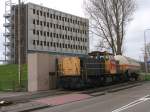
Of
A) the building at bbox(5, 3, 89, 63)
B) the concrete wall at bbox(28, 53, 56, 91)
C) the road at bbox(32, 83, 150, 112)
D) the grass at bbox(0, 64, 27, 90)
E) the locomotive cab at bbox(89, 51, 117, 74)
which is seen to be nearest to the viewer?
the road at bbox(32, 83, 150, 112)

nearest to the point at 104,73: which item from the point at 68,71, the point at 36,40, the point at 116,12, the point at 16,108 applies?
the point at 68,71

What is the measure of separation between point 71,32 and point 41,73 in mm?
114980

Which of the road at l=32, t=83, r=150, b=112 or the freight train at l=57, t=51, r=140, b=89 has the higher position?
the freight train at l=57, t=51, r=140, b=89

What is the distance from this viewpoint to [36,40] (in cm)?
12962

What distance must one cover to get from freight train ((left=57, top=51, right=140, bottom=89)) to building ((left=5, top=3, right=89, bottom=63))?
7276 cm

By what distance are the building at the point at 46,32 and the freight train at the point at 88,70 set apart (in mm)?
72760

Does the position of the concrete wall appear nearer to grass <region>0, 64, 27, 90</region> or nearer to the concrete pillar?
the concrete pillar

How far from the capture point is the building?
125188mm

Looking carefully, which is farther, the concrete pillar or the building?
the building

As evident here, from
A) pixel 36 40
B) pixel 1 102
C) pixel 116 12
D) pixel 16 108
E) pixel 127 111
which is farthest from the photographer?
pixel 36 40

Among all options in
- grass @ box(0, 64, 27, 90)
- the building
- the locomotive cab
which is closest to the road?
grass @ box(0, 64, 27, 90)

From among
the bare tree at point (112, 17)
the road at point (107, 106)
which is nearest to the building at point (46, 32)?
the bare tree at point (112, 17)

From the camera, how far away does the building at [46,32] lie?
125 m

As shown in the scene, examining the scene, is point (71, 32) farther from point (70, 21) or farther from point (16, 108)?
point (16, 108)
